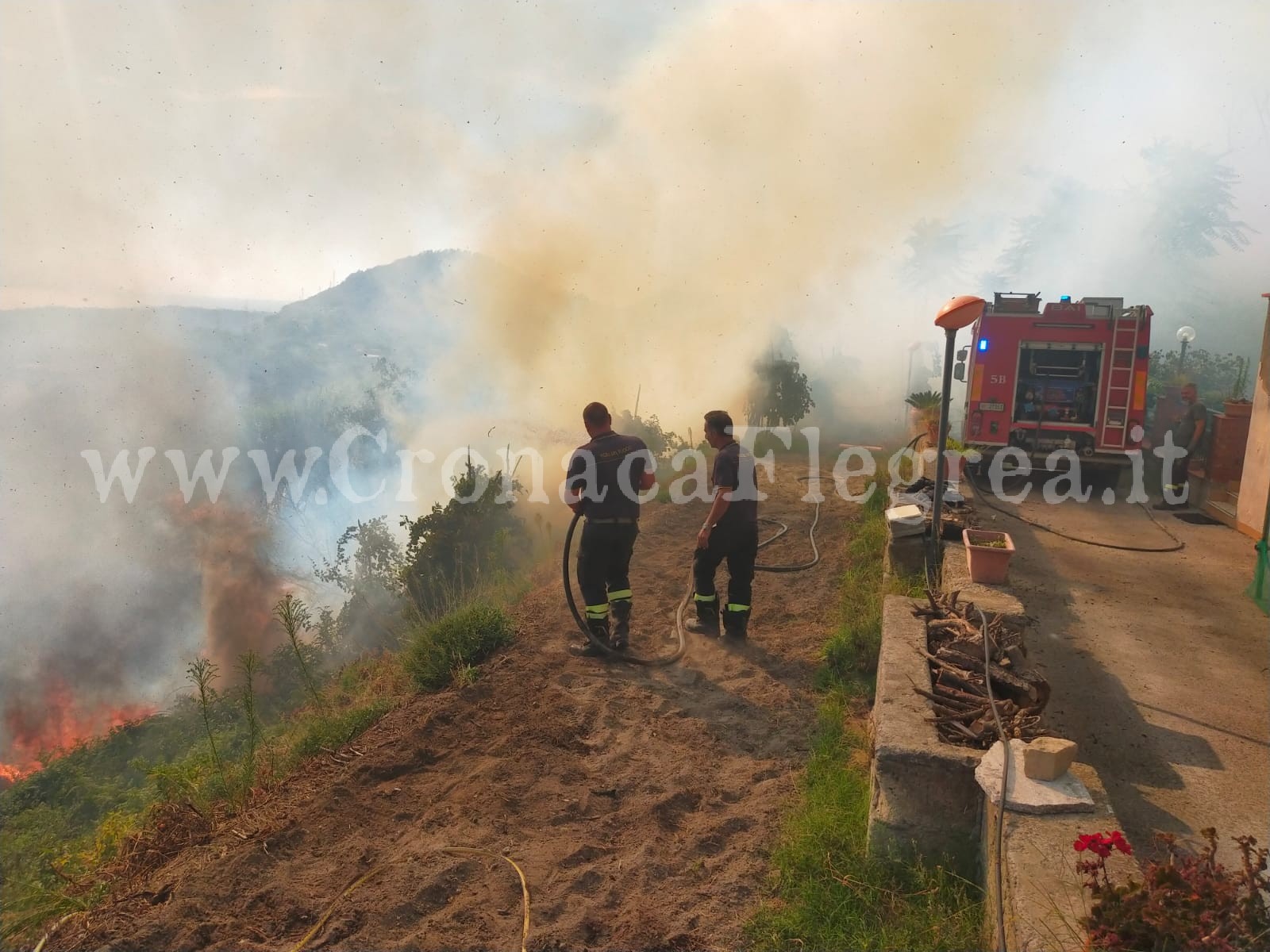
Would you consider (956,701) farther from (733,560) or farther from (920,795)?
(733,560)

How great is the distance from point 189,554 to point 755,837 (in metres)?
22.0

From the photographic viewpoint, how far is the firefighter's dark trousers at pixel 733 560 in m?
5.58

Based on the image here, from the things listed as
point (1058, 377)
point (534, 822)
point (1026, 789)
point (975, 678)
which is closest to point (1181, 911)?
point (1026, 789)

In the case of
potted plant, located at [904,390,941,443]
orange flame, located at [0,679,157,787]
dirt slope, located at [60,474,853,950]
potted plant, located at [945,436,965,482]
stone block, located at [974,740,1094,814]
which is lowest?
orange flame, located at [0,679,157,787]

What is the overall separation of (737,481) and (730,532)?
419 mm

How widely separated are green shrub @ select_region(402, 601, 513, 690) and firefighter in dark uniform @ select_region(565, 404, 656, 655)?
0.72 m

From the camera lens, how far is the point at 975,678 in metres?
3.62

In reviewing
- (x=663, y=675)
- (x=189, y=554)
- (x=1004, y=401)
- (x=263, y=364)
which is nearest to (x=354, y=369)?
(x=263, y=364)

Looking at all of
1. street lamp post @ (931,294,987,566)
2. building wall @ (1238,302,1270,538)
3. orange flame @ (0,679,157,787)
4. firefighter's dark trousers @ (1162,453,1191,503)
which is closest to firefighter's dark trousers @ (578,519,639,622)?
street lamp post @ (931,294,987,566)

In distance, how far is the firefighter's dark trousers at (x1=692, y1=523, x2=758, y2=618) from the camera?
5.58 metres

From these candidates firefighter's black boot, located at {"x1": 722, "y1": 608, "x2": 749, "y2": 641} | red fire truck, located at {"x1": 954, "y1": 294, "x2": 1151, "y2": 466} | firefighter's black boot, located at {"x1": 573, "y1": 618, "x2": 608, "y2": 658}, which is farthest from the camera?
red fire truck, located at {"x1": 954, "y1": 294, "x2": 1151, "y2": 466}

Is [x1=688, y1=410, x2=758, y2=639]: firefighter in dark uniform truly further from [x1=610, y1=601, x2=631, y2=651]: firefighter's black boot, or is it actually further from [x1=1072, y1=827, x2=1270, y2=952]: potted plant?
[x1=1072, y1=827, x2=1270, y2=952]: potted plant

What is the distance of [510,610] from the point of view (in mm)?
6641

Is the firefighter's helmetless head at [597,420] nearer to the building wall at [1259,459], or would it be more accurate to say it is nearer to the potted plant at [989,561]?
the potted plant at [989,561]
